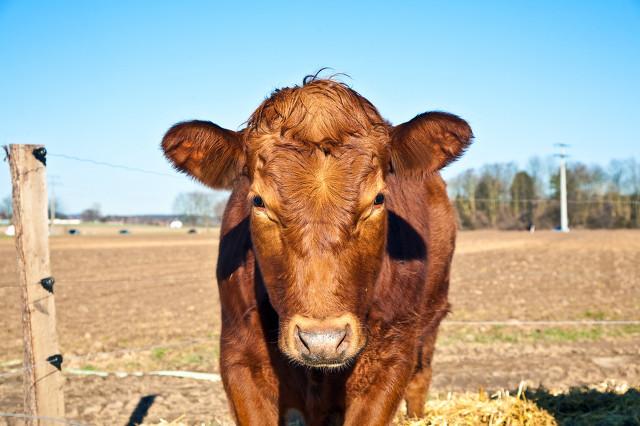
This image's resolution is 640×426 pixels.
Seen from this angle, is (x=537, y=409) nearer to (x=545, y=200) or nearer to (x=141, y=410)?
(x=141, y=410)

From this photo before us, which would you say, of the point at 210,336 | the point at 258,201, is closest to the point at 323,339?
the point at 258,201

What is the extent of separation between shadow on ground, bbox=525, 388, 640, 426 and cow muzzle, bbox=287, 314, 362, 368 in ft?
12.0

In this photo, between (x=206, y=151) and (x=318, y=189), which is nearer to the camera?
(x=318, y=189)

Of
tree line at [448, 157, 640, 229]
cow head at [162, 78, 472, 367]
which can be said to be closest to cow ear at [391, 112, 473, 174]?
cow head at [162, 78, 472, 367]

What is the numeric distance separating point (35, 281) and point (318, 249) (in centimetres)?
276

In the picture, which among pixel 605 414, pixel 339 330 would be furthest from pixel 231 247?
pixel 605 414

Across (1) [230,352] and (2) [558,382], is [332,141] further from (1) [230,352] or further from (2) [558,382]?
(2) [558,382]

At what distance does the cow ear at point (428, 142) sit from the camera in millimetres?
3799

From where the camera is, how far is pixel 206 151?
374 centimetres

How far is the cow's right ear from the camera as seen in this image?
3672 millimetres

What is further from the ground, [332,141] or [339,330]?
[332,141]

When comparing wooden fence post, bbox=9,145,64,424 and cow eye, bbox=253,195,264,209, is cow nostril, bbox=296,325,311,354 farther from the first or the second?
wooden fence post, bbox=9,145,64,424

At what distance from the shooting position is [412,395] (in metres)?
6.26

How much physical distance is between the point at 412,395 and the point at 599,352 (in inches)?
191
